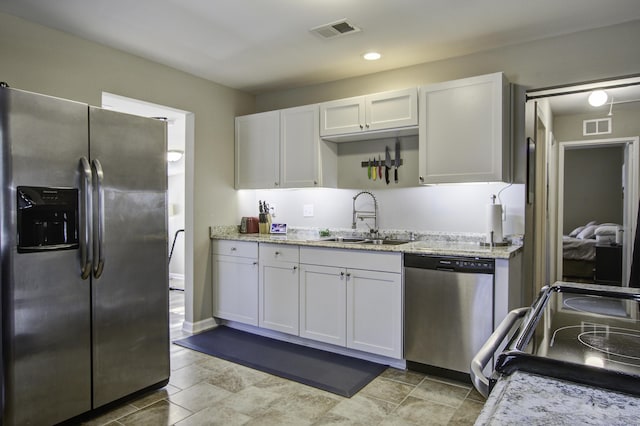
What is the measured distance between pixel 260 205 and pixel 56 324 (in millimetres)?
2437

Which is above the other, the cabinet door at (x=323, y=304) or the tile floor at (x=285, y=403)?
the cabinet door at (x=323, y=304)

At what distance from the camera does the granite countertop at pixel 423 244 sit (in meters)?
2.75

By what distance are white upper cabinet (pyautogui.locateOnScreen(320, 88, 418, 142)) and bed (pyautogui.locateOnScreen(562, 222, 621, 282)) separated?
15.6 ft

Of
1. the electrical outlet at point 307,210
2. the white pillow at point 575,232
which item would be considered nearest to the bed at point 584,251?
the white pillow at point 575,232

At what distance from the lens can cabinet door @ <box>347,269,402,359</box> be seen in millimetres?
2994

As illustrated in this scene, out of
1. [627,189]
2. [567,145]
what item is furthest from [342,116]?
[627,189]

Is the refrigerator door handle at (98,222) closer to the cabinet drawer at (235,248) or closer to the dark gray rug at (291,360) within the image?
the dark gray rug at (291,360)

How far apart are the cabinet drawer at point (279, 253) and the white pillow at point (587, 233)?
5.70 meters

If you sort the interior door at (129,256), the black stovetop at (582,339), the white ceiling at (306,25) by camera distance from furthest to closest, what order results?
the white ceiling at (306,25), the interior door at (129,256), the black stovetop at (582,339)

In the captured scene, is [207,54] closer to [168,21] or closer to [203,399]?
[168,21]

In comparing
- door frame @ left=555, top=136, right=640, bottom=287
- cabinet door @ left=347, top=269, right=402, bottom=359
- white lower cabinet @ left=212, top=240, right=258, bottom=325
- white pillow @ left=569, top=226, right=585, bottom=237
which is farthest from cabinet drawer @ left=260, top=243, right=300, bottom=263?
white pillow @ left=569, top=226, right=585, bottom=237

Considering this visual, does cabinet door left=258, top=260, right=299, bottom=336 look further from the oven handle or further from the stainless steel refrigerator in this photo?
the oven handle

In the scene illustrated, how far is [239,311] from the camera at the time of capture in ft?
12.9

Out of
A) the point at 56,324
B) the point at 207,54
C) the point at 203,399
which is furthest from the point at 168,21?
the point at 203,399
